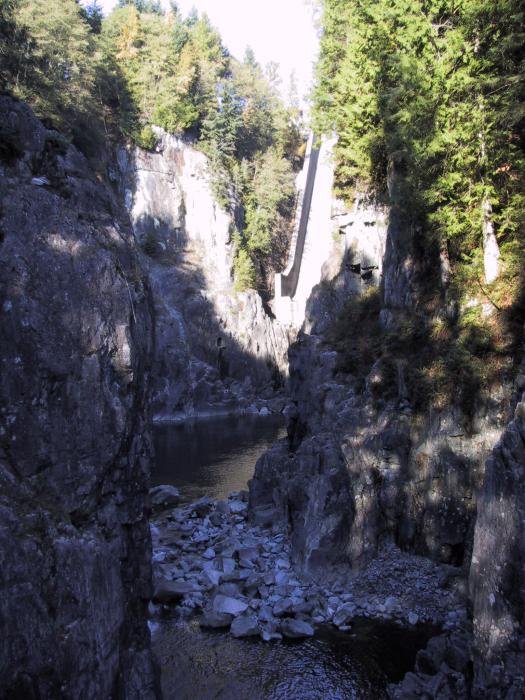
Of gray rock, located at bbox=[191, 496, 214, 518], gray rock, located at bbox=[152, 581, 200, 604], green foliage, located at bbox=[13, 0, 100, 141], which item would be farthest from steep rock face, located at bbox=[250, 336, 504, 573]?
green foliage, located at bbox=[13, 0, 100, 141]

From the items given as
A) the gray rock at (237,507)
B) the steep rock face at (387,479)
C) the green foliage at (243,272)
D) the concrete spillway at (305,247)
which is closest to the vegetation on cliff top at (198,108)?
the green foliage at (243,272)

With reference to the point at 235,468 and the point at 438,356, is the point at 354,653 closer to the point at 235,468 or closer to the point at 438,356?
the point at 438,356

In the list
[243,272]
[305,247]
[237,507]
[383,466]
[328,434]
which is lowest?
[237,507]

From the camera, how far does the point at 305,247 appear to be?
176 feet

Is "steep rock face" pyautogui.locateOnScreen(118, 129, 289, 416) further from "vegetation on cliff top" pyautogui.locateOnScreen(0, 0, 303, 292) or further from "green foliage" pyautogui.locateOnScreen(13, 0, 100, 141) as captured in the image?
"green foliage" pyautogui.locateOnScreen(13, 0, 100, 141)

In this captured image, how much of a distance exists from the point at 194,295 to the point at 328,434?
3646 cm

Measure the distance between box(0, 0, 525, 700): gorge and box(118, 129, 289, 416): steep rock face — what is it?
13.8 meters

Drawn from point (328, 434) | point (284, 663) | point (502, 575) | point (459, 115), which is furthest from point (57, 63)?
point (502, 575)

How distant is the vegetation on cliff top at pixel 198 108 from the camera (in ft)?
171

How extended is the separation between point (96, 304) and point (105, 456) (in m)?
2.88

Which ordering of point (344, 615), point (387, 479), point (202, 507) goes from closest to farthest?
point (344, 615) → point (387, 479) → point (202, 507)

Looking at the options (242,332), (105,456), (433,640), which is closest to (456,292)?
(433,640)

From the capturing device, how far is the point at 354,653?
13.6 m

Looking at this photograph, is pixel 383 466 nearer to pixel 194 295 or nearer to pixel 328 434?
pixel 328 434
